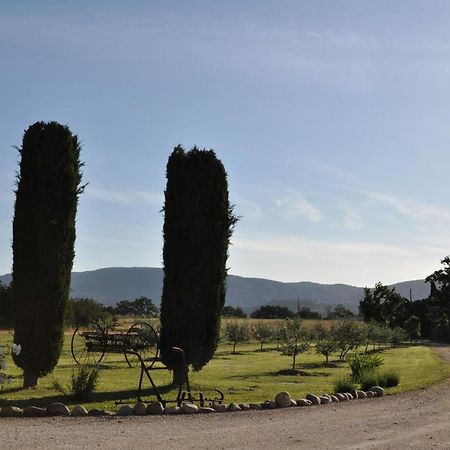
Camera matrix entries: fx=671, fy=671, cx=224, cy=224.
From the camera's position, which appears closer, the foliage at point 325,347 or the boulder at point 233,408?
the boulder at point 233,408

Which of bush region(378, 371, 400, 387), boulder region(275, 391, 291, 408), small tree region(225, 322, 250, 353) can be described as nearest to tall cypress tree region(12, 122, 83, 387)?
boulder region(275, 391, 291, 408)

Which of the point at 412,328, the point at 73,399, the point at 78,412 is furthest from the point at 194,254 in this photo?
the point at 412,328

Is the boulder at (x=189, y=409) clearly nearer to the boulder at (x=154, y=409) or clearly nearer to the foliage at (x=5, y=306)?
the boulder at (x=154, y=409)

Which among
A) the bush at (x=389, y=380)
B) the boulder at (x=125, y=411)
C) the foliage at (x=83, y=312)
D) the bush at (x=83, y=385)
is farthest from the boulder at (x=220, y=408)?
the foliage at (x=83, y=312)

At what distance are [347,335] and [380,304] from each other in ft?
78.8

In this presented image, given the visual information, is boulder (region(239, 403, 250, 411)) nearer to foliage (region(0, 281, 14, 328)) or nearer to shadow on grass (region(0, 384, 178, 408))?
shadow on grass (region(0, 384, 178, 408))

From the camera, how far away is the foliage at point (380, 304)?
60406 mm

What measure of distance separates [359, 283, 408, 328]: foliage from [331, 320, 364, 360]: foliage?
66.9ft

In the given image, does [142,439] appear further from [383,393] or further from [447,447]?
[383,393]

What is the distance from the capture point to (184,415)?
13516 mm

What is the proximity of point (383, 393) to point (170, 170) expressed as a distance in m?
9.10

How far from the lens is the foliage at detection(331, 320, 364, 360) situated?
38.1 m

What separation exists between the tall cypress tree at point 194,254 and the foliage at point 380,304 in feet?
137

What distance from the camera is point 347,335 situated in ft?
127
